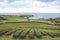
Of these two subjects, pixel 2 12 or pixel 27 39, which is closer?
pixel 27 39

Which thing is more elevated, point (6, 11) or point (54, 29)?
point (6, 11)

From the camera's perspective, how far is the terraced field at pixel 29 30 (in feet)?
8.95

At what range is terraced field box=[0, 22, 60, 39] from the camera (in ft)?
8.95

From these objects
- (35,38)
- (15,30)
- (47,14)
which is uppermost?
(47,14)

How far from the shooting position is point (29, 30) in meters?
2.80

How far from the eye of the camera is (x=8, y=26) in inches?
112

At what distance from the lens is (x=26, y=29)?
2814 mm

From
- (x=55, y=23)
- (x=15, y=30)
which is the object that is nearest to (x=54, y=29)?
(x=55, y=23)

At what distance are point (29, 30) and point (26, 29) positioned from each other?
70mm

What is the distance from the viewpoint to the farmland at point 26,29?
2.73 meters

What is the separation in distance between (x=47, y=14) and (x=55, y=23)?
27 centimetres

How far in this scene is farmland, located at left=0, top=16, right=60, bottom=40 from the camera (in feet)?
8.95

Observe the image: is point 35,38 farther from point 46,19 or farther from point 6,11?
point 6,11

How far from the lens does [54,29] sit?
2.84 meters
